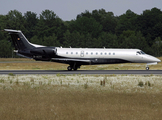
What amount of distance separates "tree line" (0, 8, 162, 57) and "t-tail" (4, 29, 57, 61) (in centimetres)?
4554

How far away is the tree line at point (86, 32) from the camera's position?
89938 millimetres

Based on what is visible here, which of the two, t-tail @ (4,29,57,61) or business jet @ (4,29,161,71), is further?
t-tail @ (4,29,57,61)

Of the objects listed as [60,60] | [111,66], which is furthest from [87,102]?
[111,66]

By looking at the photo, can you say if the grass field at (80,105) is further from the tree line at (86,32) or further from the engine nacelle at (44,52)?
the tree line at (86,32)

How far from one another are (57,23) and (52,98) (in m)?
117

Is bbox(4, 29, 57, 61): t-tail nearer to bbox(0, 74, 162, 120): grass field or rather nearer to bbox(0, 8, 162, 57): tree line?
bbox(0, 74, 162, 120): grass field

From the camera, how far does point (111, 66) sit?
50.2 m

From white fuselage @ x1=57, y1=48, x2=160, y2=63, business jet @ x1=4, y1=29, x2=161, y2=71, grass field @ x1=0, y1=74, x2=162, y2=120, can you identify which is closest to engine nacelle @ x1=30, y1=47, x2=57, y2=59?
business jet @ x1=4, y1=29, x2=161, y2=71

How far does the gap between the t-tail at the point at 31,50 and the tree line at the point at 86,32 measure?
4554cm

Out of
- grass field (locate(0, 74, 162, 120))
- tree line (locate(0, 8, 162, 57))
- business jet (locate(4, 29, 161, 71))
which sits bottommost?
grass field (locate(0, 74, 162, 120))

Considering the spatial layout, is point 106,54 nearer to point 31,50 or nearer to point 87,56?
point 87,56

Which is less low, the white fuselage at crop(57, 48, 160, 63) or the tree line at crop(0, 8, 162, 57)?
the tree line at crop(0, 8, 162, 57)

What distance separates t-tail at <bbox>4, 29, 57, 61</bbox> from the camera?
38.5 meters

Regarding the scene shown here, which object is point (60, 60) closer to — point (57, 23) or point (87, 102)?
point (87, 102)
